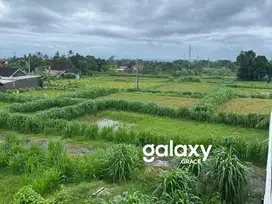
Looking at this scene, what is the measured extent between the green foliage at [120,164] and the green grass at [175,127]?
363 centimetres

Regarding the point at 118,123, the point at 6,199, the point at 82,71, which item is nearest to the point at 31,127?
the point at 118,123

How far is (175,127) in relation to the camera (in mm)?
10961

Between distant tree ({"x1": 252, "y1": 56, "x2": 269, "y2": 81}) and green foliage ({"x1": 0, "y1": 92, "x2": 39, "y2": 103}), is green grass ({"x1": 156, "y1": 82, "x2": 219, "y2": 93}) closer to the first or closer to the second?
distant tree ({"x1": 252, "y1": 56, "x2": 269, "y2": 81})

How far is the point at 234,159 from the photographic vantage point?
4832 mm

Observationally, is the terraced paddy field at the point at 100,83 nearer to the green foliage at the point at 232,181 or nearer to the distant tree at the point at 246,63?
the distant tree at the point at 246,63

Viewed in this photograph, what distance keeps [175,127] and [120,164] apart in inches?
232

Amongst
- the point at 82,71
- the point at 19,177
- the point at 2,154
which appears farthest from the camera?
the point at 82,71

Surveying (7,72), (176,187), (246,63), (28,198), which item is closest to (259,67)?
(246,63)

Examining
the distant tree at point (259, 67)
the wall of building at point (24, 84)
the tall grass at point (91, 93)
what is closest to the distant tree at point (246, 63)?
the distant tree at point (259, 67)

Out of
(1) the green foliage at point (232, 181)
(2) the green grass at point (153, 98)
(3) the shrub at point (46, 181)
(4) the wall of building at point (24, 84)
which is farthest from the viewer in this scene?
(4) the wall of building at point (24, 84)

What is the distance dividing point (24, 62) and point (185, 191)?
41.5 m

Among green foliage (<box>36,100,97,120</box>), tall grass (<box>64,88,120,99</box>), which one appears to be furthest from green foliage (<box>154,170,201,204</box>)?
tall grass (<box>64,88,120,99</box>)

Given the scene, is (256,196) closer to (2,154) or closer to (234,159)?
(234,159)

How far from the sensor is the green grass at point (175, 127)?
32.6ft
